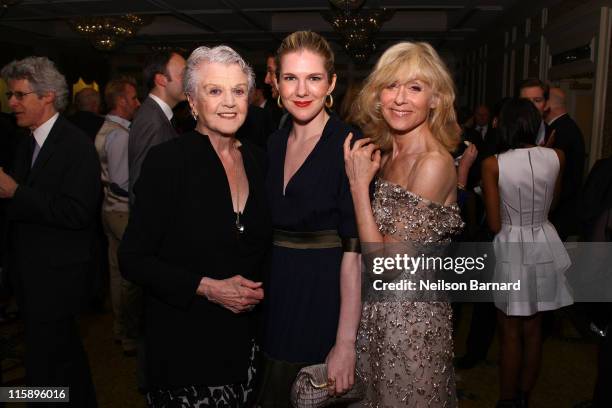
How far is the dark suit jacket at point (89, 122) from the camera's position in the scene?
4684 millimetres

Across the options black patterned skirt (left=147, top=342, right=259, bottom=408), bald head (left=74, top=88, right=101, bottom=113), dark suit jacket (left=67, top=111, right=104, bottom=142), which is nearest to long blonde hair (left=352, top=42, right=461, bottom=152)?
black patterned skirt (left=147, top=342, right=259, bottom=408)

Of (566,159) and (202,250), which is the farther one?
(566,159)

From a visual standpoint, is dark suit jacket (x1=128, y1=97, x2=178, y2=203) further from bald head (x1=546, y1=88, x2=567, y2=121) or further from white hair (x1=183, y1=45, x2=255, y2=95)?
bald head (x1=546, y1=88, x2=567, y2=121)

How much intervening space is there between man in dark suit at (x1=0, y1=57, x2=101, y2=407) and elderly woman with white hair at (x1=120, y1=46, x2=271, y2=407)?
94cm

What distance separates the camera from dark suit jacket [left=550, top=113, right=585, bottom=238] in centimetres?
372

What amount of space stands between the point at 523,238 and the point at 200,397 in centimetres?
191

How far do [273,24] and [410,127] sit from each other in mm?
8940

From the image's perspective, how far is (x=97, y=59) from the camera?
47.2ft

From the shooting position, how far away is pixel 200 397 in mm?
1582

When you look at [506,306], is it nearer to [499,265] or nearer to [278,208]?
[499,265]

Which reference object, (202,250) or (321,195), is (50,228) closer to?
(202,250)

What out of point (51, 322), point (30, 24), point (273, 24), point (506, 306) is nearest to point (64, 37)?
point (30, 24)

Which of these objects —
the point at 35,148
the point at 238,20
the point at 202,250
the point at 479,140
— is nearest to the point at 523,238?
the point at 202,250

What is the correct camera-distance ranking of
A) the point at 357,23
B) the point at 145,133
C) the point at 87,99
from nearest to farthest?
the point at 145,133 → the point at 87,99 → the point at 357,23
